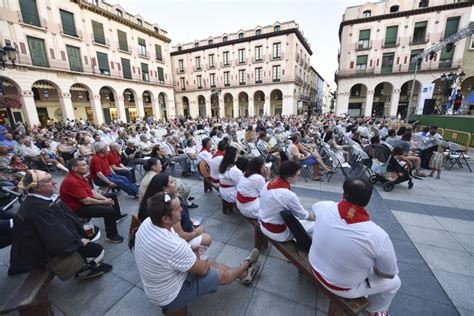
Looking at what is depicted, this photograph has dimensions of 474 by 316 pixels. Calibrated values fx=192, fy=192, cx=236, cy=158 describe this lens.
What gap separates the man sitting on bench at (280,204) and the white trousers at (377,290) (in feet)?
2.38

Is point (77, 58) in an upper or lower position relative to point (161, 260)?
upper

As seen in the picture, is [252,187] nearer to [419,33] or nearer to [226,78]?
[419,33]

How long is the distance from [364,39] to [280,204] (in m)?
30.1

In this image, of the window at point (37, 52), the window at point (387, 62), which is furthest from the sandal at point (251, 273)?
the window at point (387, 62)

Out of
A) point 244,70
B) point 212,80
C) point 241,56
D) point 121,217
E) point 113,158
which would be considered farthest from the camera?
point 212,80

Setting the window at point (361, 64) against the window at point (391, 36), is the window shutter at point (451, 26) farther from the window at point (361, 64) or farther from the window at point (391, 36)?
the window at point (361, 64)

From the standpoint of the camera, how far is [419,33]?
22.2 meters

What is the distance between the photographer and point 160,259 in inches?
56.9

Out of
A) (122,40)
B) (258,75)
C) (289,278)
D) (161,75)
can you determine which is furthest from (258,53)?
(289,278)

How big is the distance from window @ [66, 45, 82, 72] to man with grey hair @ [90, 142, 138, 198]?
19.5 metres

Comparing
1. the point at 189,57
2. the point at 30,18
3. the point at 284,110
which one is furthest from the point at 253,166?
the point at 189,57

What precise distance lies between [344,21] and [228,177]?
2947cm

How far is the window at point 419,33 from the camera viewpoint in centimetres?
2127

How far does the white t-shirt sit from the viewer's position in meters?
1.39
